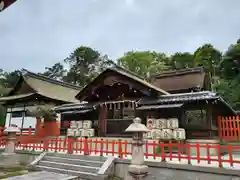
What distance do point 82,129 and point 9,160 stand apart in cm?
442

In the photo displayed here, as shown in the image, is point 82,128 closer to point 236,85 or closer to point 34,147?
point 34,147

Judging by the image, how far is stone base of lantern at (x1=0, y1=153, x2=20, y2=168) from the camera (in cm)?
1073

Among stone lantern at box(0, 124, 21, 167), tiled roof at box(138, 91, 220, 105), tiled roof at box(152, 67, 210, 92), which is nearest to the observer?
tiled roof at box(138, 91, 220, 105)

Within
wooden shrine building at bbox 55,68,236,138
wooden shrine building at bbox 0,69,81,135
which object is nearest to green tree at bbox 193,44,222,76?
wooden shrine building at bbox 55,68,236,138

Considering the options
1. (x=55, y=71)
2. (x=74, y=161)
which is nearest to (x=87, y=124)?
(x=74, y=161)

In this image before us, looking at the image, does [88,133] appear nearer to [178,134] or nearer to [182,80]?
[178,134]

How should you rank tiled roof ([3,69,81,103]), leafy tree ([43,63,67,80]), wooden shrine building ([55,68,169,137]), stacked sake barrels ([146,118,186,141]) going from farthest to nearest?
1. leafy tree ([43,63,67,80])
2. tiled roof ([3,69,81,103])
3. wooden shrine building ([55,68,169,137])
4. stacked sake barrels ([146,118,186,141])

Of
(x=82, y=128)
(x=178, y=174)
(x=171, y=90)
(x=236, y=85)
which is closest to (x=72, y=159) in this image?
(x=82, y=128)

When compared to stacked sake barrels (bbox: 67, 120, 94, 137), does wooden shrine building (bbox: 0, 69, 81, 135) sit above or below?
above

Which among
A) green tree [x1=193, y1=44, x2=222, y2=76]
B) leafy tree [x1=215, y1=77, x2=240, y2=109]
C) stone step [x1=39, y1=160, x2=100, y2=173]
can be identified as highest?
green tree [x1=193, y1=44, x2=222, y2=76]

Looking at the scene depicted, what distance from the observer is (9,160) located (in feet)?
36.2

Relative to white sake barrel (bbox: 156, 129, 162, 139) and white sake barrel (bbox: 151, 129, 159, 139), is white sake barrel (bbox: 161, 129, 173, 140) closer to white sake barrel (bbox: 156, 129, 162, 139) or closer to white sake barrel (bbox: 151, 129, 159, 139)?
white sake barrel (bbox: 156, 129, 162, 139)

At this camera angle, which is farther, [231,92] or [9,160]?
[231,92]

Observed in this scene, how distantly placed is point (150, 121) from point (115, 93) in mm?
3644
